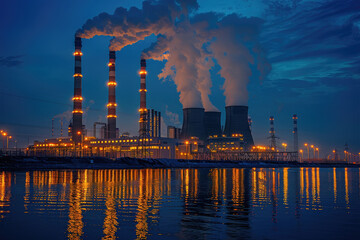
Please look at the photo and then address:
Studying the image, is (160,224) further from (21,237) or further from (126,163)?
(126,163)

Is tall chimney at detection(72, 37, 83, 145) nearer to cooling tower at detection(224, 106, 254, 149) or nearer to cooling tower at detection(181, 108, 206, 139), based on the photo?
cooling tower at detection(181, 108, 206, 139)

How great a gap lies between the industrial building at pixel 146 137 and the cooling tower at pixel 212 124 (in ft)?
1.24

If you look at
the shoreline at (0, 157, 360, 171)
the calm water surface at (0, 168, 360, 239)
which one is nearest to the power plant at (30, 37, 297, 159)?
the shoreline at (0, 157, 360, 171)

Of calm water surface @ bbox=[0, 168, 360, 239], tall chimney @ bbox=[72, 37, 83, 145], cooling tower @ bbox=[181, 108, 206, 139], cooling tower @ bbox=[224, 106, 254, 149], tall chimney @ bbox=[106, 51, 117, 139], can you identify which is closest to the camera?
calm water surface @ bbox=[0, 168, 360, 239]

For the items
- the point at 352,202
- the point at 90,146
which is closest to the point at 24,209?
the point at 352,202

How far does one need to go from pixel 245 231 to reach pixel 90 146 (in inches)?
4485

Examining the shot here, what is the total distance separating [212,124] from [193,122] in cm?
2778

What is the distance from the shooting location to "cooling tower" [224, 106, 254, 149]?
110m

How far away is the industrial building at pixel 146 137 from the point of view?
9600cm

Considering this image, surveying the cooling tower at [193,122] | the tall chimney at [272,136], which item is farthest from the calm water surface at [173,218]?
the tall chimney at [272,136]

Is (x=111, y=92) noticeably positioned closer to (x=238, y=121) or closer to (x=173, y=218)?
(x=238, y=121)

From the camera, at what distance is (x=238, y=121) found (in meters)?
113

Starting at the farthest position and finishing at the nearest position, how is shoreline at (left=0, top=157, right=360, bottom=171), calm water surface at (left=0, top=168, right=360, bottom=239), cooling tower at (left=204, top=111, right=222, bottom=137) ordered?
1. cooling tower at (left=204, top=111, right=222, bottom=137)
2. shoreline at (left=0, top=157, right=360, bottom=171)
3. calm water surface at (left=0, top=168, right=360, bottom=239)

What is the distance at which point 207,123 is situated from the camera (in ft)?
437
